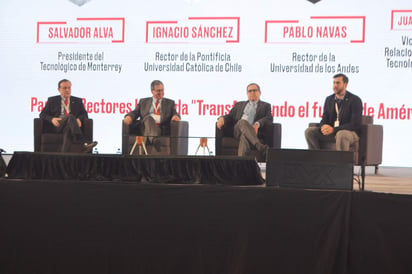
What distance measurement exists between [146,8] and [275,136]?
263 centimetres

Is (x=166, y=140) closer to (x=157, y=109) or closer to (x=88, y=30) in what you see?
(x=157, y=109)

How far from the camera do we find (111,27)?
746 cm

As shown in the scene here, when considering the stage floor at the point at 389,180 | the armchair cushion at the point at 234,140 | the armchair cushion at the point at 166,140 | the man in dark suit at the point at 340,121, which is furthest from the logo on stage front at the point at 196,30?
the stage floor at the point at 389,180

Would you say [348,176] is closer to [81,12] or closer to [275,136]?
[275,136]

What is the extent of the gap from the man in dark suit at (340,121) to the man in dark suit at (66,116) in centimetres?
226

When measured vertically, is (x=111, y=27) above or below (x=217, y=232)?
above

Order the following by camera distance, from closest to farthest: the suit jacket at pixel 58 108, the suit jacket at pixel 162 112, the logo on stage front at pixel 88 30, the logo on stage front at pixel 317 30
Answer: the suit jacket at pixel 162 112 → the suit jacket at pixel 58 108 → the logo on stage front at pixel 317 30 → the logo on stage front at pixel 88 30

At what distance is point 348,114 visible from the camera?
5.71 metres

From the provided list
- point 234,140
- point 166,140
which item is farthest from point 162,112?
point 234,140

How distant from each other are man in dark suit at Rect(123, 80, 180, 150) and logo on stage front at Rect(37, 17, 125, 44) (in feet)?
4.85

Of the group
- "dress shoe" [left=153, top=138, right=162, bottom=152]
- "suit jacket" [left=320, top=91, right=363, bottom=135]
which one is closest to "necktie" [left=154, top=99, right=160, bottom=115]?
"dress shoe" [left=153, top=138, right=162, bottom=152]

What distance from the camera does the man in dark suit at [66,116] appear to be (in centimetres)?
602

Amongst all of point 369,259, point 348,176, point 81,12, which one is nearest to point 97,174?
point 348,176

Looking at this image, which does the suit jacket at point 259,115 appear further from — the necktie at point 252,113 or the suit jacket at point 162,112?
the suit jacket at point 162,112
